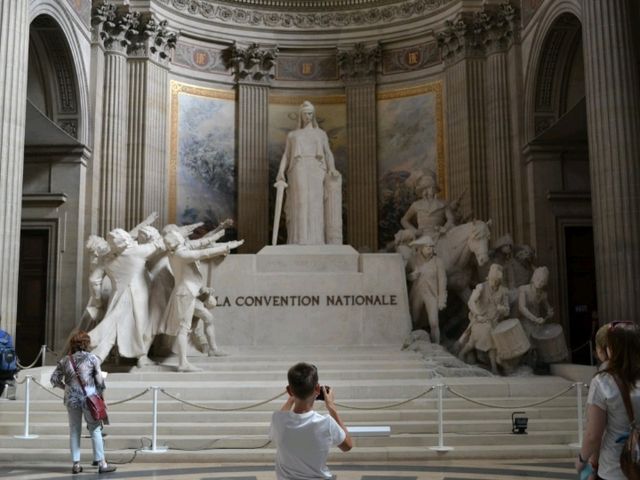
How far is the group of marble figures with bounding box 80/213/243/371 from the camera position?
35.6 feet

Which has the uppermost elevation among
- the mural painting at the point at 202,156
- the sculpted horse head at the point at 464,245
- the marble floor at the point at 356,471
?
the mural painting at the point at 202,156

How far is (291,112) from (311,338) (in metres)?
11.2

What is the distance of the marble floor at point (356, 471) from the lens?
22.8 feet

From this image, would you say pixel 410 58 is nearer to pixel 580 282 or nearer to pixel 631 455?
pixel 580 282

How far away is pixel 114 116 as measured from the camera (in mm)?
18703

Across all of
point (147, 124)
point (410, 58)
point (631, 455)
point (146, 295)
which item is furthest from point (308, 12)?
point (631, 455)

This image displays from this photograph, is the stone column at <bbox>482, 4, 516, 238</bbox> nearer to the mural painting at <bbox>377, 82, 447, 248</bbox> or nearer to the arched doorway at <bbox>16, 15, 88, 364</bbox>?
the mural painting at <bbox>377, 82, 447, 248</bbox>

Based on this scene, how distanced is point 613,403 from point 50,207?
16.4 m

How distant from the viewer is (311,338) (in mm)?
12195

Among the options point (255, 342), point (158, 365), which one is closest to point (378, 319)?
point (255, 342)

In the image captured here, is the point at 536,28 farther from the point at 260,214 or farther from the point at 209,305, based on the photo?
the point at 209,305

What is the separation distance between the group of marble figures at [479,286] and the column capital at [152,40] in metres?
8.76

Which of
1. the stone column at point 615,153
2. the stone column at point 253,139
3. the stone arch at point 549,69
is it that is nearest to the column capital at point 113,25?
the stone column at point 253,139

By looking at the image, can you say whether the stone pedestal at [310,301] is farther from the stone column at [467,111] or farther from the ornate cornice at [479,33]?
the ornate cornice at [479,33]
